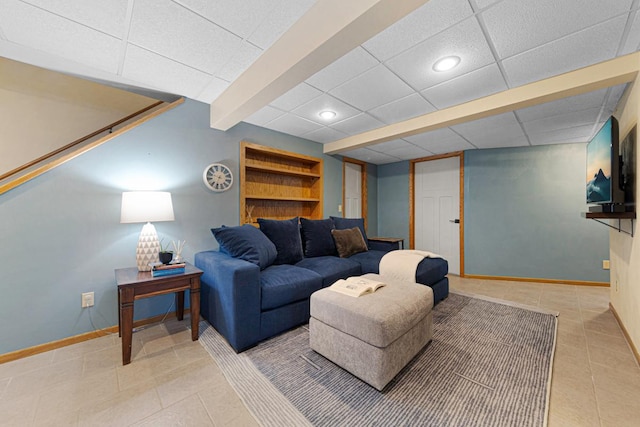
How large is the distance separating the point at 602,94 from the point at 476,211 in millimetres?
2232

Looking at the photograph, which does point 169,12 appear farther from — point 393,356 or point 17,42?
point 393,356

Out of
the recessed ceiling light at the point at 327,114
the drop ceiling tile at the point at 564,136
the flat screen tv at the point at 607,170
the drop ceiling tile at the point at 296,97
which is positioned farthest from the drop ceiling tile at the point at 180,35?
the drop ceiling tile at the point at 564,136

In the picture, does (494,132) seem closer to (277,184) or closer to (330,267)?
(330,267)

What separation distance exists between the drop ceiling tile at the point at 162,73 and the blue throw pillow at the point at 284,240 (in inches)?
60.1

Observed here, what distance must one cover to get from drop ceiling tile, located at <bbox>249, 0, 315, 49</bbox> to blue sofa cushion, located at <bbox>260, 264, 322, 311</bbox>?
185 centimetres

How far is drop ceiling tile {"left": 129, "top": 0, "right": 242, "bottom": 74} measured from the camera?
147cm

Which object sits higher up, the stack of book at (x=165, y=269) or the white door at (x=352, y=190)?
the white door at (x=352, y=190)

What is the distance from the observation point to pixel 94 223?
214cm

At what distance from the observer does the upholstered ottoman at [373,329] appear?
57.1 inches

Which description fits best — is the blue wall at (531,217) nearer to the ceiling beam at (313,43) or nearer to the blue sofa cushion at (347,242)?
the blue sofa cushion at (347,242)

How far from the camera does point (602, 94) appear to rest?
223 centimetres

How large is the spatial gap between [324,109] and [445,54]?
51.8 inches

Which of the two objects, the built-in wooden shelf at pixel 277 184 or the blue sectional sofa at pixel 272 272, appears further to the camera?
the built-in wooden shelf at pixel 277 184

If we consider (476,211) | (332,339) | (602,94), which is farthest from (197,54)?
(476,211)
